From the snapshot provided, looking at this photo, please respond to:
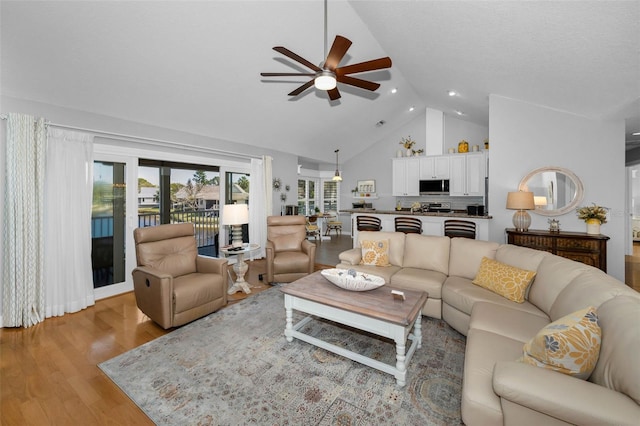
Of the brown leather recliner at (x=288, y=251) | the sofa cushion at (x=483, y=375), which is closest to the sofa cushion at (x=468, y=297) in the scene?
the sofa cushion at (x=483, y=375)

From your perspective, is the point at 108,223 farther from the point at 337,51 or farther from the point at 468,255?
the point at 468,255

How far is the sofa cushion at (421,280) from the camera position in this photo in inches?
113

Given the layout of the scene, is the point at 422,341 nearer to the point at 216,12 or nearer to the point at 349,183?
the point at 216,12

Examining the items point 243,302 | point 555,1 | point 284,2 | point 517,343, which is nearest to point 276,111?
point 284,2

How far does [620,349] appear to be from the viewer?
1.19m

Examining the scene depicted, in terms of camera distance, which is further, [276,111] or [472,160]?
[472,160]

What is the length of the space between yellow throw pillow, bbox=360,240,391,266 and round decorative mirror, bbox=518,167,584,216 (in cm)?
280

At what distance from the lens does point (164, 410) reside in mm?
1708

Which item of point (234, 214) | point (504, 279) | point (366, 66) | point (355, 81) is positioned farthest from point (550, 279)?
point (234, 214)

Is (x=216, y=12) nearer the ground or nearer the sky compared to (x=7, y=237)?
nearer the sky

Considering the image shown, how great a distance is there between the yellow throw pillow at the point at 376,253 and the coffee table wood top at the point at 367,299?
89 cm

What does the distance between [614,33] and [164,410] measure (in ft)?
14.7

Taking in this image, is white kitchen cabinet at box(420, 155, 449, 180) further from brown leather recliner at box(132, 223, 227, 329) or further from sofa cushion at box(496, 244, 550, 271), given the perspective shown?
brown leather recliner at box(132, 223, 227, 329)

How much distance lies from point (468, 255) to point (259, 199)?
13.8ft
